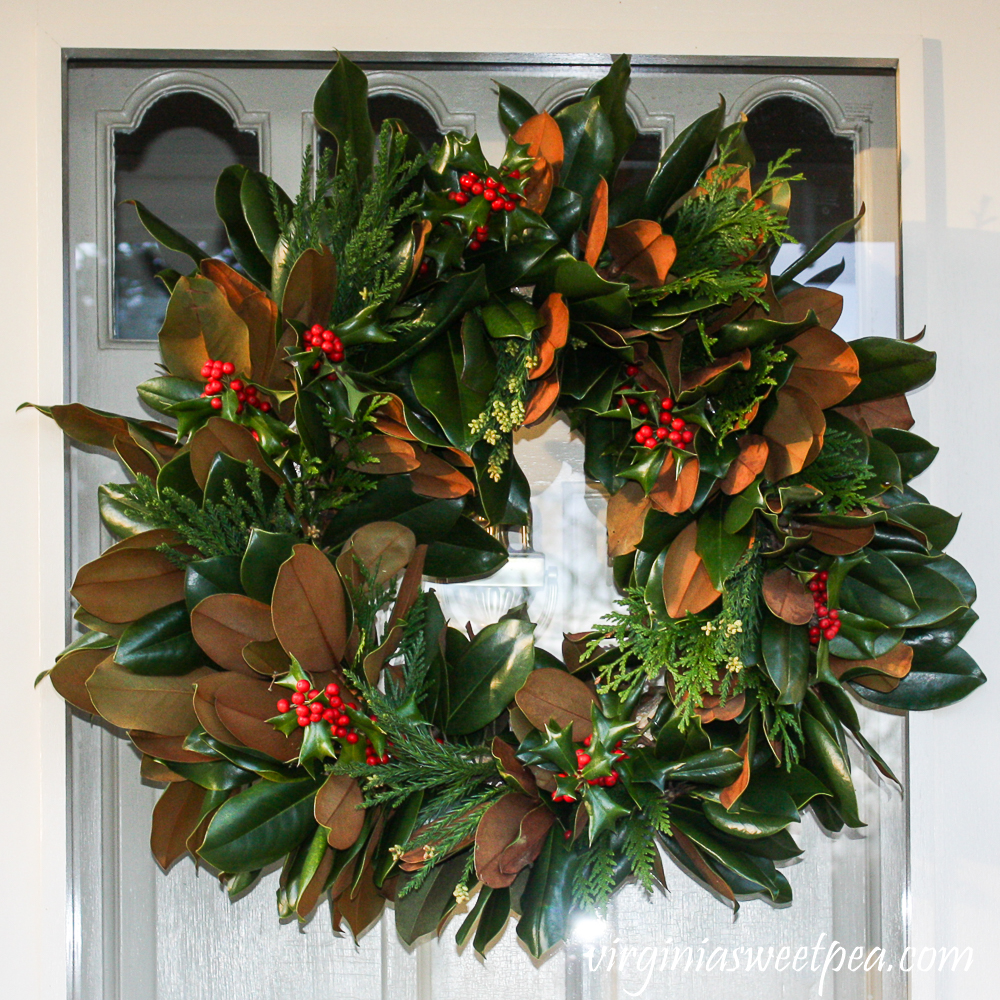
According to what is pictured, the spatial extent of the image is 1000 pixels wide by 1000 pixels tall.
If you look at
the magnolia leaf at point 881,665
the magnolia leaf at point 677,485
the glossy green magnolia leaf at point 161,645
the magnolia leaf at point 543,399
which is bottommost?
the magnolia leaf at point 881,665

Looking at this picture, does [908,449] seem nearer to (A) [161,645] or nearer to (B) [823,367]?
(B) [823,367]

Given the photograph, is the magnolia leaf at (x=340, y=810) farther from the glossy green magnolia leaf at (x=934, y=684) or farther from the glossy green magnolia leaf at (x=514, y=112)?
the glossy green magnolia leaf at (x=514, y=112)

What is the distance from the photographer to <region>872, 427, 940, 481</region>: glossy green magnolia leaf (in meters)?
0.86

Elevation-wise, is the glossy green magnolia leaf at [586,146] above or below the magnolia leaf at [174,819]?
above

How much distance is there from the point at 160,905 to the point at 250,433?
559mm

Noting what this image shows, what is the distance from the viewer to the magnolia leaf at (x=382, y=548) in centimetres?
77

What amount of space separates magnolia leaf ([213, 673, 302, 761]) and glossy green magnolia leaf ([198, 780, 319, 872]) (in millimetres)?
36

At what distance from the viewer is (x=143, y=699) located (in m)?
0.75

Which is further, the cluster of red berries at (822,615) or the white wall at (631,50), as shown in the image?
the white wall at (631,50)

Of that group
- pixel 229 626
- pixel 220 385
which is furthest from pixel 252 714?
pixel 220 385

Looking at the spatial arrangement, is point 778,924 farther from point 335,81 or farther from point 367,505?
point 335,81

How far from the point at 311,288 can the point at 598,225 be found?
0.27 metres

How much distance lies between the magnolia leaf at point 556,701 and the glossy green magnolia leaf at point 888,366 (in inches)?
15.9

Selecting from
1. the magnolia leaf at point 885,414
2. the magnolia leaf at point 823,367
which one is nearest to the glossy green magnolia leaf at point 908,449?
the magnolia leaf at point 885,414
